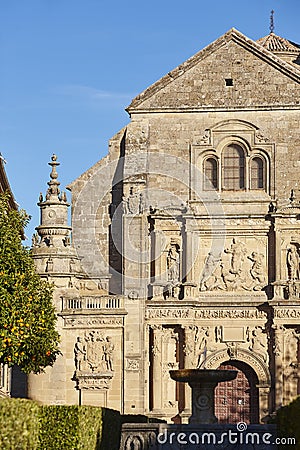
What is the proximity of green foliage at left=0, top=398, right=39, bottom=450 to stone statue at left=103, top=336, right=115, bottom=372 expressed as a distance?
54.2 ft

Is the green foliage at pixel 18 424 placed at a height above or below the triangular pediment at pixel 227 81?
below

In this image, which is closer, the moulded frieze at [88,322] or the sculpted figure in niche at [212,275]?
the moulded frieze at [88,322]

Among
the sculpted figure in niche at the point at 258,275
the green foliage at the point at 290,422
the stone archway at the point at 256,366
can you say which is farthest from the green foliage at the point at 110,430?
the sculpted figure in niche at the point at 258,275

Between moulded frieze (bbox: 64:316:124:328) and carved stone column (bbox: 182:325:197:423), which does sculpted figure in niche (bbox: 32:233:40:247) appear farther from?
carved stone column (bbox: 182:325:197:423)

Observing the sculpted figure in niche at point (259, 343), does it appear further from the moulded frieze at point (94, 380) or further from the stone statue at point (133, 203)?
the stone statue at point (133, 203)

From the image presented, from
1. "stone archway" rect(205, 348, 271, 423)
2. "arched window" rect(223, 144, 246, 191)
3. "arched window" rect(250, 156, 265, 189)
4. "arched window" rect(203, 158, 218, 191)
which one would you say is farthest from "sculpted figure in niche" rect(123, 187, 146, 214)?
"stone archway" rect(205, 348, 271, 423)

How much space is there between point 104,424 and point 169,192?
16.7 meters

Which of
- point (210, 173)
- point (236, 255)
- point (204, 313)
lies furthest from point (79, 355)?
point (210, 173)

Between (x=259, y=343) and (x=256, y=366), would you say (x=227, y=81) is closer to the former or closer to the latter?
(x=259, y=343)

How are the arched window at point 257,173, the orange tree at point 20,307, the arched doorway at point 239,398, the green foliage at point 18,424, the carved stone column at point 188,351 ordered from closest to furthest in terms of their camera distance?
the green foliage at point 18,424 < the orange tree at point 20,307 < the carved stone column at point 188,351 < the arched doorway at point 239,398 < the arched window at point 257,173

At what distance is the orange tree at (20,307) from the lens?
114 ft

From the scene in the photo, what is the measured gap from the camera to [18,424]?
26438mm

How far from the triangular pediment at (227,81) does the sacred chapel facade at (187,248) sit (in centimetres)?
5

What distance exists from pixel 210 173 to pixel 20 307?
44.4 ft
